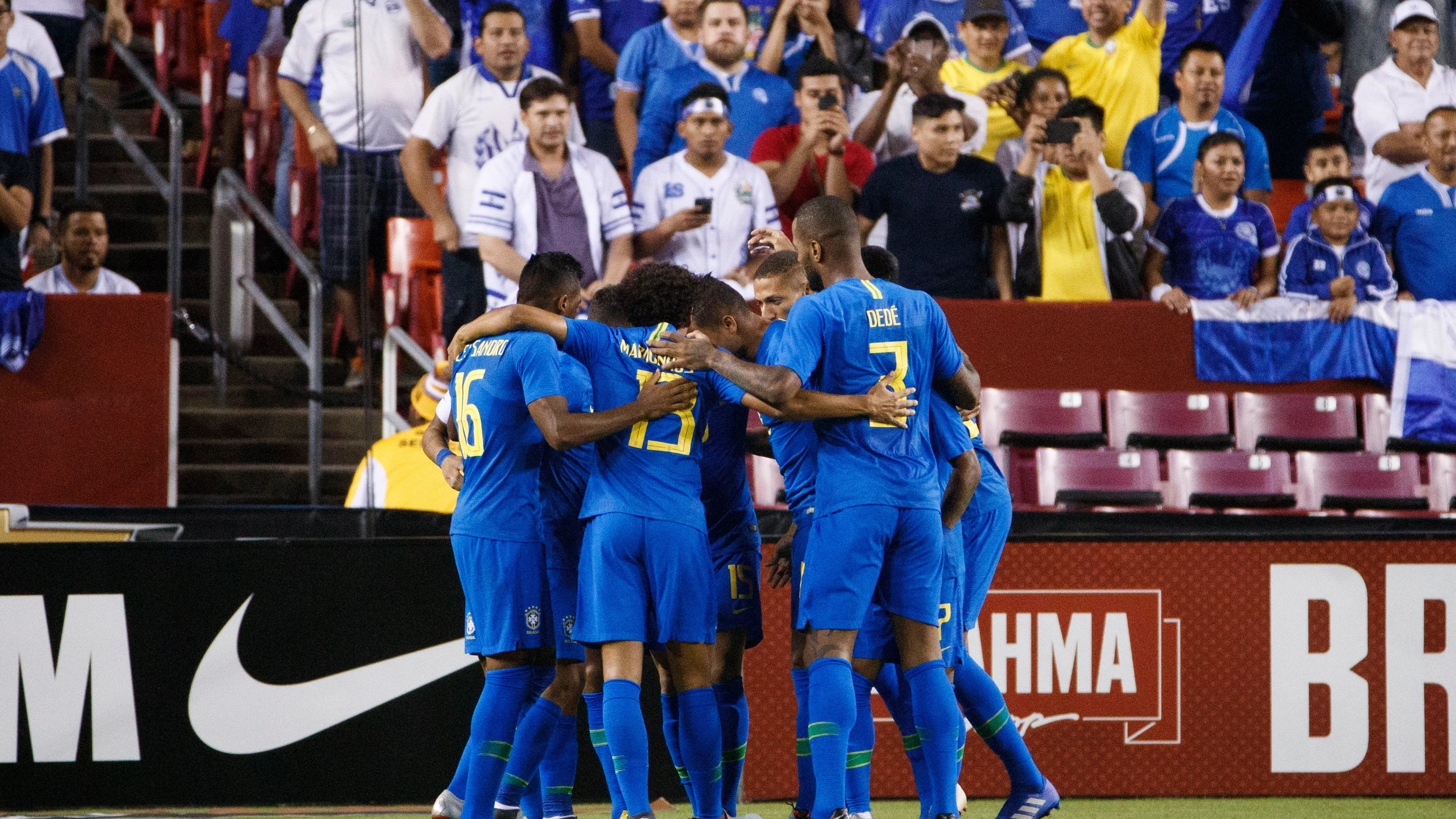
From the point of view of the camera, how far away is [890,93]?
34.2 ft

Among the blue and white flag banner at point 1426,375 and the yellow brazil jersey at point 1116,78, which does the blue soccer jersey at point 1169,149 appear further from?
the blue and white flag banner at point 1426,375

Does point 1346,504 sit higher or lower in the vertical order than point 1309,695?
higher

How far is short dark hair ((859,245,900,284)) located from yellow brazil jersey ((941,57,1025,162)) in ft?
15.4

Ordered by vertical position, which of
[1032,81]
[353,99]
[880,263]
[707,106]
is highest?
[1032,81]

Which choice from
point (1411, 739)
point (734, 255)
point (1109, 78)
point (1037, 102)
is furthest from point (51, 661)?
point (1109, 78)

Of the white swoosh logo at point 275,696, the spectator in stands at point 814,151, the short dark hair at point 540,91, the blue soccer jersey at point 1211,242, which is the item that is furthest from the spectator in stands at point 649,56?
the white swoosh logo at point 275,696

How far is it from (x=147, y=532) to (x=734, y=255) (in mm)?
3878

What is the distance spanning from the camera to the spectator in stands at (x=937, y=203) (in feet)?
32.2

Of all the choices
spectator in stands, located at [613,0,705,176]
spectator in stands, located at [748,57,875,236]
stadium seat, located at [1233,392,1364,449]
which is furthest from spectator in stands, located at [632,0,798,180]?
stadium seat, located at [1233,392,1364,449]

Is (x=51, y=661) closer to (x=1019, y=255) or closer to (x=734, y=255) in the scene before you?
(x=734, y=255)

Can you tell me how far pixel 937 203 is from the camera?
9.80 m

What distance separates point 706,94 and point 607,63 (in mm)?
1527

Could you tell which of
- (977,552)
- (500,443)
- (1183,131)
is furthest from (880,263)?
(1183,131)

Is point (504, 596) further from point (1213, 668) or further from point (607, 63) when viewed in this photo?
point (607, 63)
